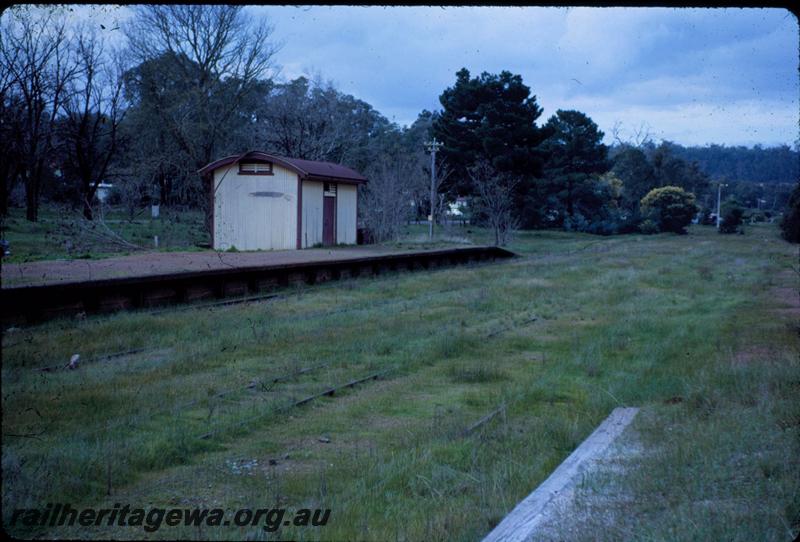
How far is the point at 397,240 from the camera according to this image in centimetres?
3500

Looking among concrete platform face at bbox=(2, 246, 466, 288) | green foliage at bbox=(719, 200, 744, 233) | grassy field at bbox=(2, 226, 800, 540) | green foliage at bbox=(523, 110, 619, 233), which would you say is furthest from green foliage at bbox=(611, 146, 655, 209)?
grassy field at bbox=(2, 226, 800, 540)

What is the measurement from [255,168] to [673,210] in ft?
122

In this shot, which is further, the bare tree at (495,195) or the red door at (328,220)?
the bare tree at (495,195)

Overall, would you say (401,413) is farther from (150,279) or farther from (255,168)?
(255,168)

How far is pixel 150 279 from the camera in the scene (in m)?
14.4

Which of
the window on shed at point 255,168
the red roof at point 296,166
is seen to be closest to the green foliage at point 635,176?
the red roof at point 296,166

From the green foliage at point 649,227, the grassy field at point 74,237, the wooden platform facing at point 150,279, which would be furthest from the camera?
the green foliage at point 649,227

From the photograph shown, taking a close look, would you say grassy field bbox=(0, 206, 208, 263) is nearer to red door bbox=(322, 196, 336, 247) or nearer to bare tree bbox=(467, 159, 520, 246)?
red door bbox=(322, 196, 336, 247)

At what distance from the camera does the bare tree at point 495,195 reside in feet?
128

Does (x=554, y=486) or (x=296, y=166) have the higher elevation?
(x=296, y=166)

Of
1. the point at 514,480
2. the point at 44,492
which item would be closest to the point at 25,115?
the point at 44,492

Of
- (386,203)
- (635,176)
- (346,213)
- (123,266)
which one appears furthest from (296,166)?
(635,176)

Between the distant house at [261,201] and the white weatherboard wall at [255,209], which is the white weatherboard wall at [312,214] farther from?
the white weatherboard wall at [255,209]

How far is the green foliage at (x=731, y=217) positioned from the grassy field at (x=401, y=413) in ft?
118
